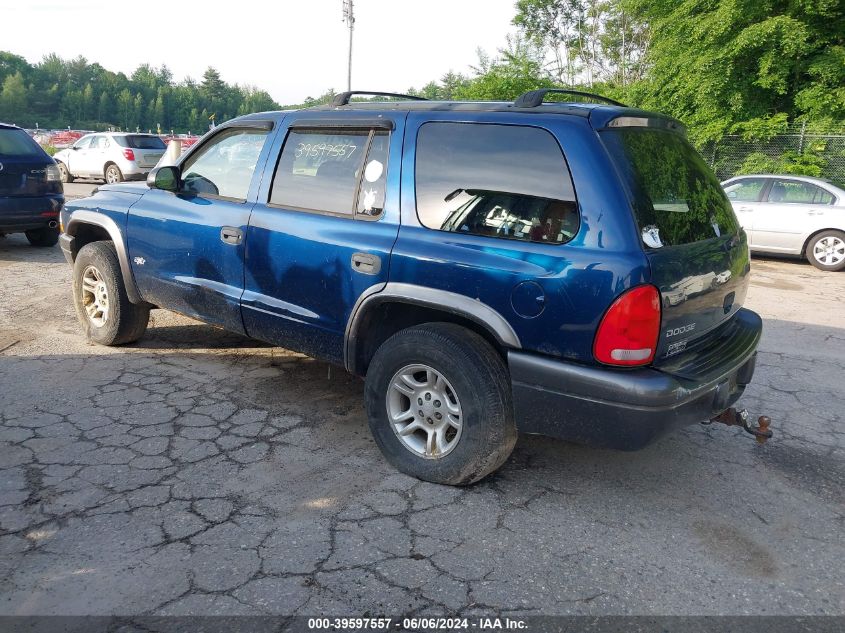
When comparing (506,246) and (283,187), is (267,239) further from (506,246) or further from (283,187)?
(506,246)

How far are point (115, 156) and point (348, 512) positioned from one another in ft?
61.6

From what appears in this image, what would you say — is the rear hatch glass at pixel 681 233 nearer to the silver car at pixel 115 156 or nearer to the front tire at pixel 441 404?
the front tire at pixel 441 404

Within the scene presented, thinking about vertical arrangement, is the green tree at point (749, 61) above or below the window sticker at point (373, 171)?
above

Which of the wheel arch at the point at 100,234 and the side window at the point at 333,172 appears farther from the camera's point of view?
the wheel arch at the point at 100,234

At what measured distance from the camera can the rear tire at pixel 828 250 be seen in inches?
399

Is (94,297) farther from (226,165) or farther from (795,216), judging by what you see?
(795,216)

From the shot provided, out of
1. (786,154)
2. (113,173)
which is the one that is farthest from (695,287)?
(113,173)

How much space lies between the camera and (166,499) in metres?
3.11

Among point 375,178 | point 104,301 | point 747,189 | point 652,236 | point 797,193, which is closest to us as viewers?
point 652,236

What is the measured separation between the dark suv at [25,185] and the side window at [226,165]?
16.6ft

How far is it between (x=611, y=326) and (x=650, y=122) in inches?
44.8

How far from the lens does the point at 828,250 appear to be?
10.2 meters

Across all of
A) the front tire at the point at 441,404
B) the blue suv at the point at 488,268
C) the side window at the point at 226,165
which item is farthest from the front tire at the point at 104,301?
the front tire at the point at 441,404

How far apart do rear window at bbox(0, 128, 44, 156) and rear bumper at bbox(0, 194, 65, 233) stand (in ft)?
1.80
